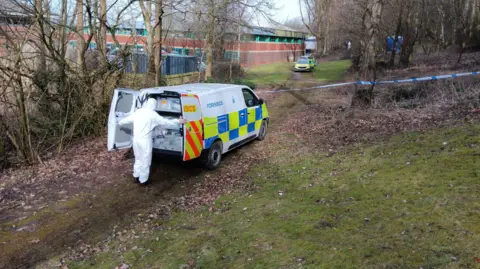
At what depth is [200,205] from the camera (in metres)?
6.55

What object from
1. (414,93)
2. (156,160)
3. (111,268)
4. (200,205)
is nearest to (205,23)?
(414,93)

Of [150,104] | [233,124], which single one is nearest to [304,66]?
[233,124]

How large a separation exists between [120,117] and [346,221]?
5134 mm

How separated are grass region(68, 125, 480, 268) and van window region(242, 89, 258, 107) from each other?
2.91 metres

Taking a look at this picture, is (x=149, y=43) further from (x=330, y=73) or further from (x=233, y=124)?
(x=330, y=73)

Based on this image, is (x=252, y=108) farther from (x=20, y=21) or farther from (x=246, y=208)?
(x=20, y=21)

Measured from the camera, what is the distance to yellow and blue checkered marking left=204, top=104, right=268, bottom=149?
26.0ft

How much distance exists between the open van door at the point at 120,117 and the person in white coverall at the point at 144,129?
0.66 metres

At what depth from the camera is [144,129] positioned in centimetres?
710

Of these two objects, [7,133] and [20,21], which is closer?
[7,133]

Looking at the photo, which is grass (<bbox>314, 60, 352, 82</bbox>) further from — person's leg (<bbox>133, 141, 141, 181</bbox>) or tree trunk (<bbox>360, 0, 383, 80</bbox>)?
person's leg (<bbox>133, 141, 141, 181</bbox>)

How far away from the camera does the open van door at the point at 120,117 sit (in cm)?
791

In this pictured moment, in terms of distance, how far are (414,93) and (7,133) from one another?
39.5 feet

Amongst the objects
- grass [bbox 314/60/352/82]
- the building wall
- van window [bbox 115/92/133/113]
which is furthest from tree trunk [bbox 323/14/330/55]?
van window [bbox 115/92/133/113]
